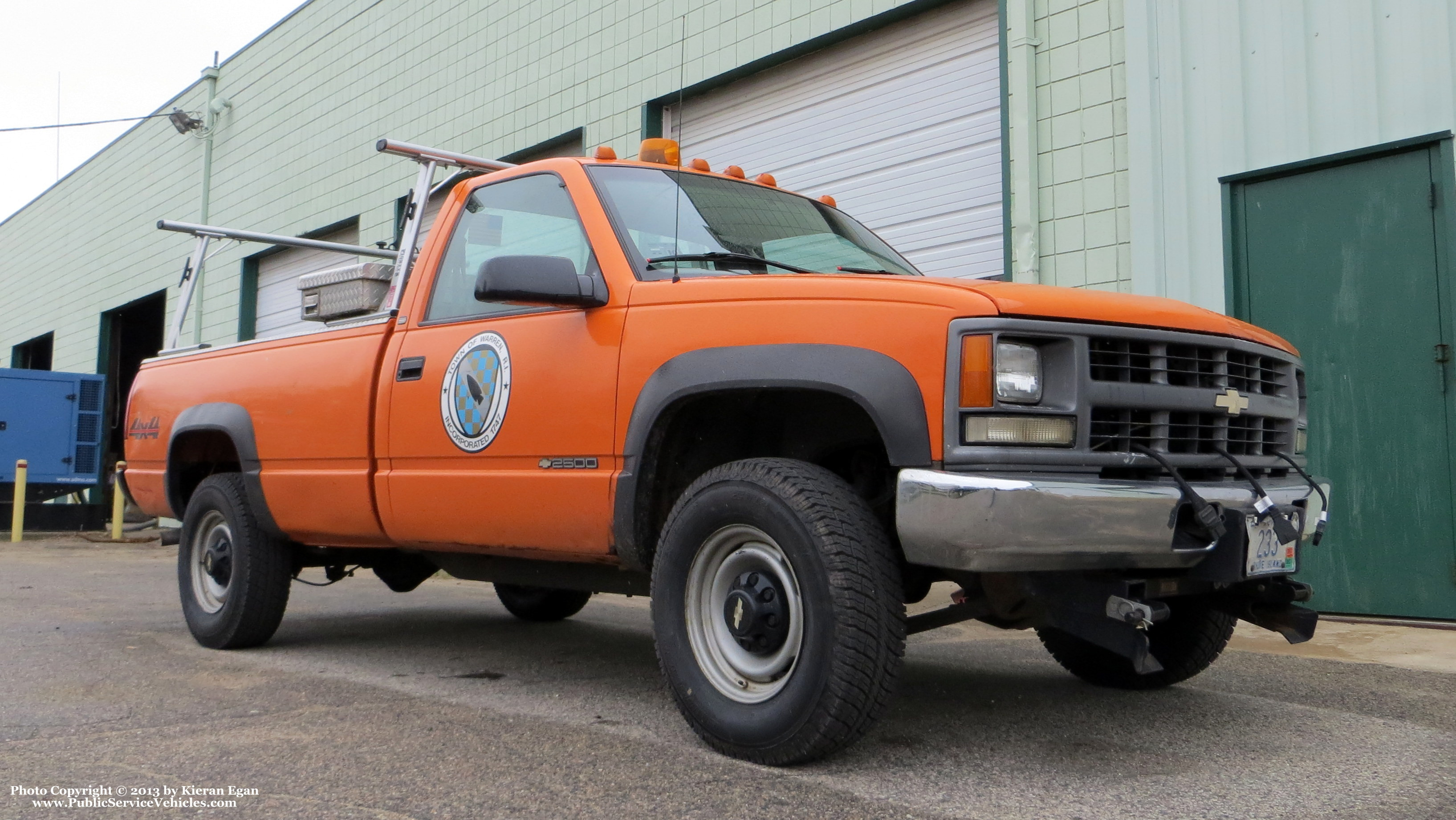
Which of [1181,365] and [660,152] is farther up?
[660,152]

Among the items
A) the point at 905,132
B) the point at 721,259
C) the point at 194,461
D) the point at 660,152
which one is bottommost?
the point at 194,461

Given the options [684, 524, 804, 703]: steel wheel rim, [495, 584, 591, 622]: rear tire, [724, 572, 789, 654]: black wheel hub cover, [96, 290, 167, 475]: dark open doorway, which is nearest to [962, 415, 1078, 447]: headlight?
[684, 524, 804, 703]: steel wheel rim

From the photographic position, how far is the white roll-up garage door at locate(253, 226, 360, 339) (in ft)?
52.7

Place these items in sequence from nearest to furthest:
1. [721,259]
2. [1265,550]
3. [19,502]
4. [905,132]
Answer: [1265,550], [721,259], [905,132], [19,502]

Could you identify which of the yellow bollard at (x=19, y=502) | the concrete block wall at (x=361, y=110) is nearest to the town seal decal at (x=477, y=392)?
the concrete block wall at (x=361, y=110)

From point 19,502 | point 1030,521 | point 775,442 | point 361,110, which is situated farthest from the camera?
point 361,110

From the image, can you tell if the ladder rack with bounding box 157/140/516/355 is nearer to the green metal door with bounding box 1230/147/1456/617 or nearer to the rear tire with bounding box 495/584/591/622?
the rear tire with bounding box 495/584/591/622

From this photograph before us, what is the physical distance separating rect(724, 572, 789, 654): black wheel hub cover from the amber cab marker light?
76 cm

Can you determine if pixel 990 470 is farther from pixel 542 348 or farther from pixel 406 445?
pixel 406 445

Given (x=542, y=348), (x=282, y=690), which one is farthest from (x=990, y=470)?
(x=282, y=690)

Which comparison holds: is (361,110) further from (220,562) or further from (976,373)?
(976,373)

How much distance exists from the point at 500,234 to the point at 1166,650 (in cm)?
293

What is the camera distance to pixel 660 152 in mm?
4605

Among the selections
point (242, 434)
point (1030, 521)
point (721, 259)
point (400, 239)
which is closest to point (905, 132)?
point (400, 239)
